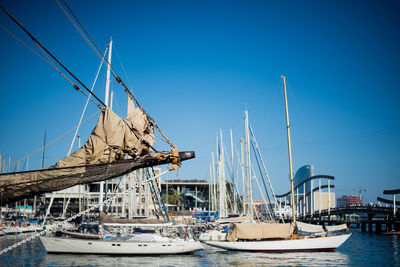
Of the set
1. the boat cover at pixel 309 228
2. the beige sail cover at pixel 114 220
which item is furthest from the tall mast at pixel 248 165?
the beige sail cover at pixel 114 220

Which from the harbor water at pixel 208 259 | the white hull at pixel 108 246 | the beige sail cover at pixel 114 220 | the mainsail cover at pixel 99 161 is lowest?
the harbor water at pixel 208 259

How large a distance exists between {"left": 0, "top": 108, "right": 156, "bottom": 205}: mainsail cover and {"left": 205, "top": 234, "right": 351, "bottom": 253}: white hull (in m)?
18.0

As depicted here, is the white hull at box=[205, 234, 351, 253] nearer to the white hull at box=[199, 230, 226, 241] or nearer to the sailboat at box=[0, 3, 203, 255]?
the white hull at box=[199, 230, 226, 241]

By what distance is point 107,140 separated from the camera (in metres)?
13.5

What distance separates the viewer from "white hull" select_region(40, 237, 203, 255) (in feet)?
87.9

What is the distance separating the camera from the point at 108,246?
26.7 metres

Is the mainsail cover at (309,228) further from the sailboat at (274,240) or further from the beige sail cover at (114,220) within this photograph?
the beige sail cover at (114,220)

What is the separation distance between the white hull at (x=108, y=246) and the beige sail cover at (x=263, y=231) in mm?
5495

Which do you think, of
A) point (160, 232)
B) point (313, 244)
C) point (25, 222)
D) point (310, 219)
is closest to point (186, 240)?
point (160, 232)

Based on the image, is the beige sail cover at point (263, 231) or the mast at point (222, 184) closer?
the beige sail cover at point (263, 231)

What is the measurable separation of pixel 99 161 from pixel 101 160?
0.12 m

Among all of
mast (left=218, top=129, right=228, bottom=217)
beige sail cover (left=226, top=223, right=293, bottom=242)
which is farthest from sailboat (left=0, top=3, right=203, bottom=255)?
mast (left=218, top=129, right=228, bottom=217)

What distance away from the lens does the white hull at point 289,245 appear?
1135 inches

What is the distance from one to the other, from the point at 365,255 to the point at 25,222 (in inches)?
1944
